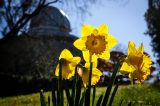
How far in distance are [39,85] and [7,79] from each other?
5.90ft

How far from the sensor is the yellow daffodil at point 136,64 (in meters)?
2.29

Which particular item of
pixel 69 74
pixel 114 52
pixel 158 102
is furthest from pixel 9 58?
pixel 69 74

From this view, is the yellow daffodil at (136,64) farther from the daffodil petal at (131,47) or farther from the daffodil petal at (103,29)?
the daffodil petal at (103,29)

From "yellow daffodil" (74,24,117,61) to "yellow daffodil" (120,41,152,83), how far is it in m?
0.15

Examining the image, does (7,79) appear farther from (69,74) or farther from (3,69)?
(69,74)

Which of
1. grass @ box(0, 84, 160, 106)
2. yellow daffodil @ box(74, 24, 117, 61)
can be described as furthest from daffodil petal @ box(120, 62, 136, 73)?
grass @ box(0, 84, 160, 106)

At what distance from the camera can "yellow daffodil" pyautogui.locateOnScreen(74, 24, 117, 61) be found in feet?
7.73

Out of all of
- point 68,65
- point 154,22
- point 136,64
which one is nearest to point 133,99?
point 68,65

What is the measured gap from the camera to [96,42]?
7.82 ft

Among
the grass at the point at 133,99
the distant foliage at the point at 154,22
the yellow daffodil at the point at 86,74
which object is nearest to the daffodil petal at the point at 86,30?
the yellow daffodil at the point at 86,74

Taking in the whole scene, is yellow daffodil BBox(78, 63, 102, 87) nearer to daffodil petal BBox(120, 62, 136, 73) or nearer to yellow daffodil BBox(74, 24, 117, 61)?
yellow daffodil BBox(74, 24, 117, 61)

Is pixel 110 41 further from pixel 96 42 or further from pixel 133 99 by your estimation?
pixel 133 99

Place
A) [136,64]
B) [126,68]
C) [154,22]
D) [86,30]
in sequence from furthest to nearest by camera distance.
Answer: [154,22], [86,30], [126,68], [136,64]

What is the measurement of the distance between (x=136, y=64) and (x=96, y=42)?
0.98 ft
